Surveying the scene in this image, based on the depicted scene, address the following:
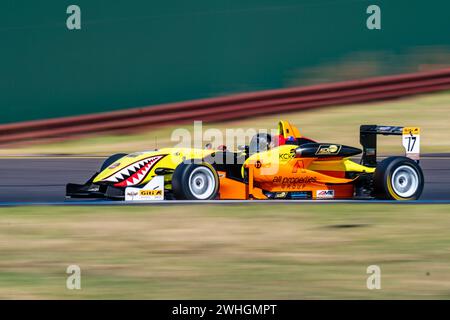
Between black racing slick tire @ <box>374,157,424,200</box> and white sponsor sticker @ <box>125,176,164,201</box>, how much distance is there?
2386 millimetres

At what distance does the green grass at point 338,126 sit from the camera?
47.9 feet

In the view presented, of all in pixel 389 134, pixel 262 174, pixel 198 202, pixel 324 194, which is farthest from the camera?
pixel 324 194

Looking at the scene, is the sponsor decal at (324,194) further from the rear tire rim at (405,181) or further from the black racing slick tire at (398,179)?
the rear tire rim at (405,181)

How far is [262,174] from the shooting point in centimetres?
1015

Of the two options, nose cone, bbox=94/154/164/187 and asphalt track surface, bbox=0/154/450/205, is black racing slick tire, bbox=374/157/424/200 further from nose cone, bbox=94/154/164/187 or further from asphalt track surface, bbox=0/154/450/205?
nose cone, bbox=94/154/164/187

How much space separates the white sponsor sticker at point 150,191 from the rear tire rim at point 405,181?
2.57 m

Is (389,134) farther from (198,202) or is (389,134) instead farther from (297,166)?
(198,202)

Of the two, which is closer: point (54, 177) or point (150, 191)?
A: point (150, 191)

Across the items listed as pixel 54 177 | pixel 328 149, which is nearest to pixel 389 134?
pixel 328 149

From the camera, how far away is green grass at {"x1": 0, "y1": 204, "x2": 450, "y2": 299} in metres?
6.38

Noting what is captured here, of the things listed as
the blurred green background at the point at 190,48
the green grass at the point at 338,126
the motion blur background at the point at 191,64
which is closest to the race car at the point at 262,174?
the motion blur background at the point at 191,64

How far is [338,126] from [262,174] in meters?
5.55
